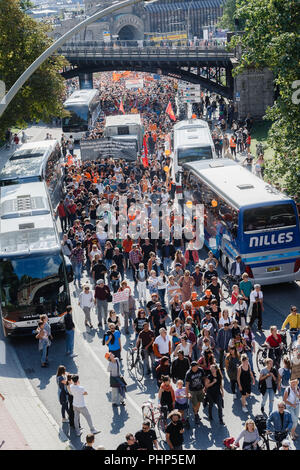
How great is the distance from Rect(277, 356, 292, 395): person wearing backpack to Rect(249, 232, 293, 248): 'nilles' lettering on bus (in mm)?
5980

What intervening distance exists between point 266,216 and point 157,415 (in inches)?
324

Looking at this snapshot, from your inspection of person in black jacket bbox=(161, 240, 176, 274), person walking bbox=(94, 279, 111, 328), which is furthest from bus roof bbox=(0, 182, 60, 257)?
person in black jacket bbox=(161, 240, 176, 274)

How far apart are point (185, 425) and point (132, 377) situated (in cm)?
279

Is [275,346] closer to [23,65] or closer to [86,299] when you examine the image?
[86,299]

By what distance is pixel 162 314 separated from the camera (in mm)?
16797

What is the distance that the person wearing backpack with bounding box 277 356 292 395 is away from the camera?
14367 mm

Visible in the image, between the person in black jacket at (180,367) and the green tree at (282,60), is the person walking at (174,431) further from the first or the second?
the green tree at (282,60)

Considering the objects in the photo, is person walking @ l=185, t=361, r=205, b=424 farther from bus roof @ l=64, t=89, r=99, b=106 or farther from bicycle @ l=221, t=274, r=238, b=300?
bus roof @ l=64, t=89, r=99, b=106

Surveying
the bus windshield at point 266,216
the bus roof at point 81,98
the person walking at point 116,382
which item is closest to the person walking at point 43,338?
the person walking at point 116,382

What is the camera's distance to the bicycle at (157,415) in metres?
13.6

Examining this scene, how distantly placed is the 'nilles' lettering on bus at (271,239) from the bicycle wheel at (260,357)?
4.52 metres

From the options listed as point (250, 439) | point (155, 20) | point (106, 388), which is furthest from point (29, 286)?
point (155, 20)
